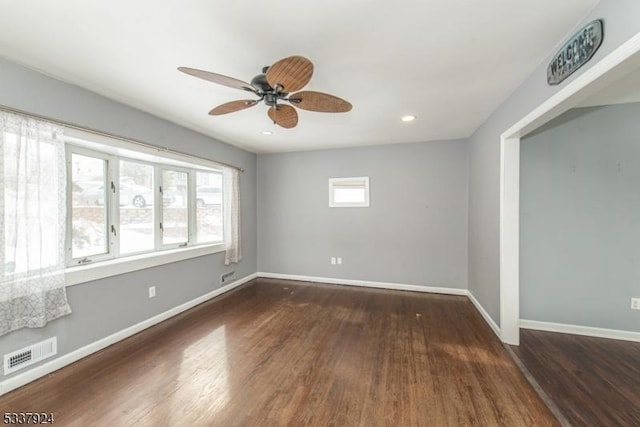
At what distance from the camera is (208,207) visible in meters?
4.12

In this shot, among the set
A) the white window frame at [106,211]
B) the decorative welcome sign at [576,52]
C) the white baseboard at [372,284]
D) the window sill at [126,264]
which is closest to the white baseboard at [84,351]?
the window sill at [126,264]

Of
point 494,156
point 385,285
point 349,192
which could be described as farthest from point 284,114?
point 385,285

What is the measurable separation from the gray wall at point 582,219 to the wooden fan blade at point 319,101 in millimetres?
2361

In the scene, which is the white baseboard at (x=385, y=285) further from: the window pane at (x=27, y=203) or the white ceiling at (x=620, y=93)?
the window pane at (x=27, y=203)

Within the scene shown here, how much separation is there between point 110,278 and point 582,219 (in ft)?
16.3

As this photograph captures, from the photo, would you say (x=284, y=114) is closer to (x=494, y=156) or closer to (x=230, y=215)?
(x=494, y=156)

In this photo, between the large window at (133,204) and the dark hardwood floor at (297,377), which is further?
the large window at (133,204)

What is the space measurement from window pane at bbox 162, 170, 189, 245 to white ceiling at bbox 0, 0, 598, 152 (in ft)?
3.58

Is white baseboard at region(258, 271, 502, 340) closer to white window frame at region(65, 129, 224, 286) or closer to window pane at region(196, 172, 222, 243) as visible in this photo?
window pane at region(196, 172, 222, 243)

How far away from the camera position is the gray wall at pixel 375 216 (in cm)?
406

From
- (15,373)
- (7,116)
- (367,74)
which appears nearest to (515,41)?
(367,74)

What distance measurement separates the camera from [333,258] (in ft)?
15.2

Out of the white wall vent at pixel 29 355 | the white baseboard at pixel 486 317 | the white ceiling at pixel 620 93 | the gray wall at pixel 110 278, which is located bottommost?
the white baseboard at pixel 486 317

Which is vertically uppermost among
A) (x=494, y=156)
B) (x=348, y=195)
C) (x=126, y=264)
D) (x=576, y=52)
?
(x=576, y=52)
